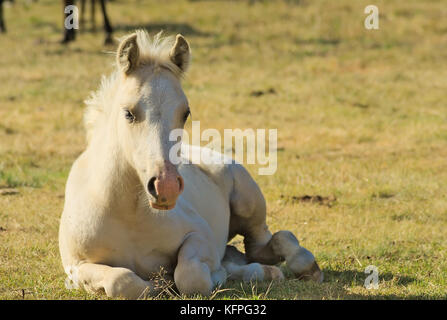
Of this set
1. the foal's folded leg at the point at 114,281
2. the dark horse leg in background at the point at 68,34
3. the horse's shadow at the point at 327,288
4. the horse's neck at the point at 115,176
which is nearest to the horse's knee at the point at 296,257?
the horse's shadow at the point at 327,288

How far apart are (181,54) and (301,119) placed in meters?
8.35

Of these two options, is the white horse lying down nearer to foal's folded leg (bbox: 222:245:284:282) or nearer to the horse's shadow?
foal's folded leg (bbox: 222:245:284:282)

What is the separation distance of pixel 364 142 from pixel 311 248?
509 centimetres

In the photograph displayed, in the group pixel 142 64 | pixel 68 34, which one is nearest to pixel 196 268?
pixel 142 64

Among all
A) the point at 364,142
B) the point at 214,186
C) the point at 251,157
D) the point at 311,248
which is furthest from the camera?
the point at 364,142

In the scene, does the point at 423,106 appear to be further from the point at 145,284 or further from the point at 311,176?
the point at 145,284

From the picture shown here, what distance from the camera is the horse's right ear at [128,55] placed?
4344 mm

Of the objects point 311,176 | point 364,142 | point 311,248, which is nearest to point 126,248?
point 311,248

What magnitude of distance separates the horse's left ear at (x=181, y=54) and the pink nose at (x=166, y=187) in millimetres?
777

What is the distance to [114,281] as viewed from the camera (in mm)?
4430

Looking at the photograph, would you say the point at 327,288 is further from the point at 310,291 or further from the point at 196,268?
the point at 196,268

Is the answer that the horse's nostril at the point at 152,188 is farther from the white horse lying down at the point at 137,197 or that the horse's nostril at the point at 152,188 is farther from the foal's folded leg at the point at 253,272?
the foal's folded leg at the point at 253,272

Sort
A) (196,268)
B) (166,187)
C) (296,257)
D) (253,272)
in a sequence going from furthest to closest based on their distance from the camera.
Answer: (296,257)
(253,272)
(196,268)
(166,187)

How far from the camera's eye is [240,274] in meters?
5.25
